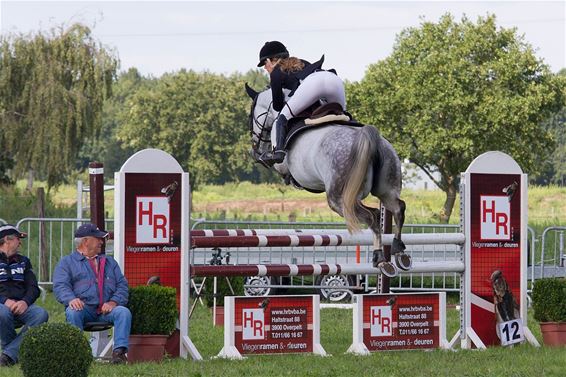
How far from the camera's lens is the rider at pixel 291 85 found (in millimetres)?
8586

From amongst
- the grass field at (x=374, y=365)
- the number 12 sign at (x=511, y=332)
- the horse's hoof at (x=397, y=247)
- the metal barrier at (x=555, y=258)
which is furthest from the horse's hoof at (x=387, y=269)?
the metal barrier at (x=555, y=258)

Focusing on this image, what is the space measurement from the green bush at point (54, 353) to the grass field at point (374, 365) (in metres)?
0.73

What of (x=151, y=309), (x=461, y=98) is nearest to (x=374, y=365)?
(x=151, y=309)

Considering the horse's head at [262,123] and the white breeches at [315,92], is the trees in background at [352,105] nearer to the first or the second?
the horse's head at [262,123]

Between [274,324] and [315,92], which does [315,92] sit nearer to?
[315,92]

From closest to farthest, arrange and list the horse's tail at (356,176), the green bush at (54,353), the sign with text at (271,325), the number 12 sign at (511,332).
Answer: the green bush at (54,353) → the horse's tail at (356,176) → the sign with text at (271,325) → the number 12 sign at (511,332)

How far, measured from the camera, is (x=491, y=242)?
10234 millimetres

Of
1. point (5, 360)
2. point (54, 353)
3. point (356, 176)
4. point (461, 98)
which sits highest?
point (461, 98)

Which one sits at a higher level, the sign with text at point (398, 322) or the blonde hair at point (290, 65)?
the blonde hair at point (290, 65)

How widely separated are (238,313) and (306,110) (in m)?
1.69

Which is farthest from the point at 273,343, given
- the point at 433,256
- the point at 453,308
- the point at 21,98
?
the point at 21,98

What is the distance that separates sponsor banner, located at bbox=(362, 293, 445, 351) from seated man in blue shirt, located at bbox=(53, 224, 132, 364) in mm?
2013

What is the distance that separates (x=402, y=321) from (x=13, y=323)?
3149mm

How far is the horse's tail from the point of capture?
312 inches
